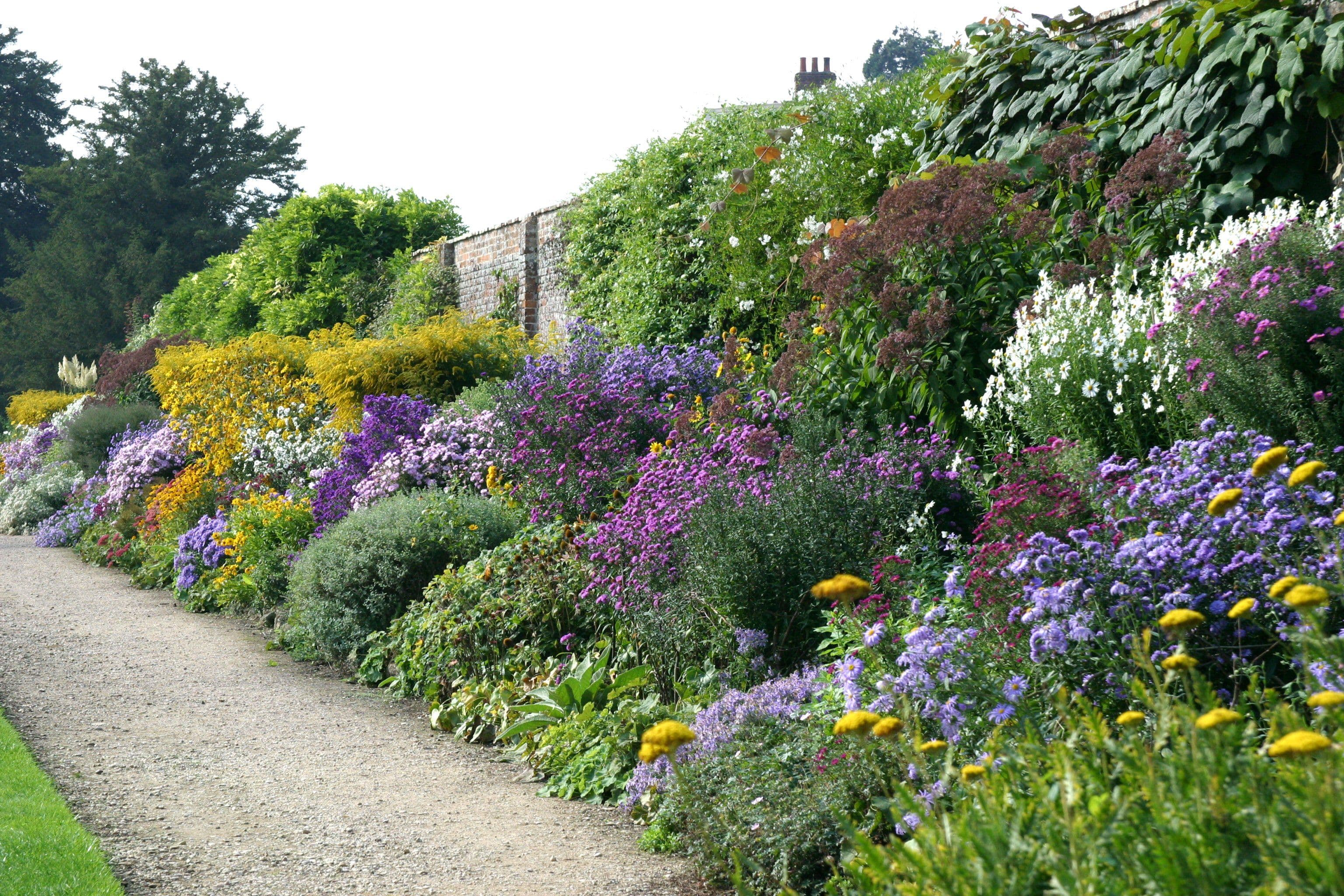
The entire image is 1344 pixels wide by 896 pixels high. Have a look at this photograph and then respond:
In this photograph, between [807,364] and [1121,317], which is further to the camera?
[807,364]

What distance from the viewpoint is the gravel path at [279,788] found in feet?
11.0

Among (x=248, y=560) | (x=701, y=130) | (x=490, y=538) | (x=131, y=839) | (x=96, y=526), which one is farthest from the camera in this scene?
(x=96, y=526)

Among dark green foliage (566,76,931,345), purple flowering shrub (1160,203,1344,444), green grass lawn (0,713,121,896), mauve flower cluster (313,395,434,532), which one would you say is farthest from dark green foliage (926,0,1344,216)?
mauve flower cluster (313,395,434,532)

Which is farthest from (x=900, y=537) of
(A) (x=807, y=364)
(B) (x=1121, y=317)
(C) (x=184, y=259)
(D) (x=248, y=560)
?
(C) (x=184, y=259)

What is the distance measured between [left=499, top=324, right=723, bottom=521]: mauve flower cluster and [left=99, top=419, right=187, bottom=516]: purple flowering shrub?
5.42 metres

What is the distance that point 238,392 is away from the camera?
11.0m

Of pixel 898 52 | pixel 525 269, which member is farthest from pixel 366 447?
pixel 898 52

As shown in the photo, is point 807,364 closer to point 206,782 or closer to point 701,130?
point 206,782

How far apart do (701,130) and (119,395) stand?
1230cm

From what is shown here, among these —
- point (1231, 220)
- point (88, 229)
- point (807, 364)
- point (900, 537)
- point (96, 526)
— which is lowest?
point (96, 526)

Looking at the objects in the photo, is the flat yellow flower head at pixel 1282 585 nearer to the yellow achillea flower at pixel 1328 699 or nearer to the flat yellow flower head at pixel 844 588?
the yellow achillea flower at pixel 1328 699

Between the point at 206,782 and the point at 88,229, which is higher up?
the point at 88,229

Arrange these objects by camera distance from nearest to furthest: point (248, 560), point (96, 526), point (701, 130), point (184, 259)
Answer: point (248, 560)
point (701, 130)
point (96, 526)
point (184, 259)

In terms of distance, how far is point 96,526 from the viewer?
11555mm
